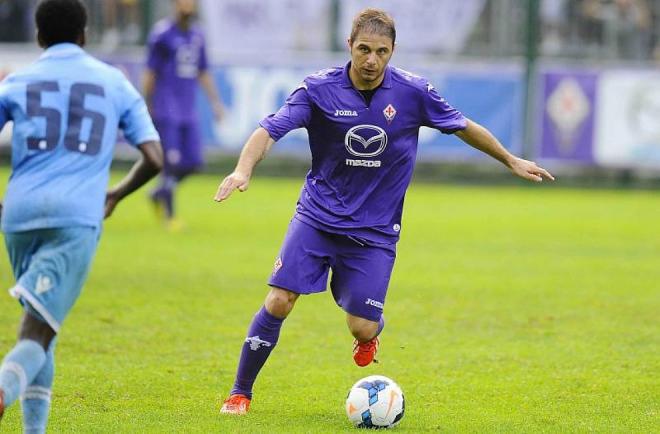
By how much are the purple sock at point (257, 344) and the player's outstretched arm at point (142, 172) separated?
4.19ft

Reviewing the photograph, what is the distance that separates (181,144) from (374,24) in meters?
9.00

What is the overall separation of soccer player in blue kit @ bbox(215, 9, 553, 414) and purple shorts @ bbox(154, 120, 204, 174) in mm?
8417

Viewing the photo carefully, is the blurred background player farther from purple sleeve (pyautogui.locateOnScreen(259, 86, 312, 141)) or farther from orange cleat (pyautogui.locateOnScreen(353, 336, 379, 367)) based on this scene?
purple sleeve (pyautogui.locateOnScreen(259, 86, 312, 141))

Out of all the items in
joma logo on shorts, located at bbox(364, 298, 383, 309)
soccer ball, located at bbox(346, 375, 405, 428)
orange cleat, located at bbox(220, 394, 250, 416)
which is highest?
joma logo on shorts, located at bbox(364, 298, 383, 309)

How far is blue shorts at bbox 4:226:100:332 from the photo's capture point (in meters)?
5.00

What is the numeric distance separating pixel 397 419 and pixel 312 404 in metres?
0.66

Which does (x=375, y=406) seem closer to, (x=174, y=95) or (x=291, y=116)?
(x=291, y=116)

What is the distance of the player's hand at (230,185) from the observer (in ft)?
18.6

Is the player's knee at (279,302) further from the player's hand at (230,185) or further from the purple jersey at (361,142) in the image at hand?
the player's hand at (230,185)

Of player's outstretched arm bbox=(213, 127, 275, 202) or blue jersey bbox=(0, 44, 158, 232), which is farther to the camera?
player's outstretched arm bbox=(213, 127, 275, 202)

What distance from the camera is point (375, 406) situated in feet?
20.3

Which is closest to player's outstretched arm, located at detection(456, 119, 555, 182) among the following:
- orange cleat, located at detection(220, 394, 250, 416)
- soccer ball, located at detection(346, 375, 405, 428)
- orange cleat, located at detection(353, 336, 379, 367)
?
orange cleat, located at detection(353, 336, 379, 367)

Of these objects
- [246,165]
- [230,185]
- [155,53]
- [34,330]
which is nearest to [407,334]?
[246,165]

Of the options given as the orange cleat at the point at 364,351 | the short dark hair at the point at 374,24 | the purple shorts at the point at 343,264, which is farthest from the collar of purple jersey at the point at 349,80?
the orange cleat at the point at 364,351
